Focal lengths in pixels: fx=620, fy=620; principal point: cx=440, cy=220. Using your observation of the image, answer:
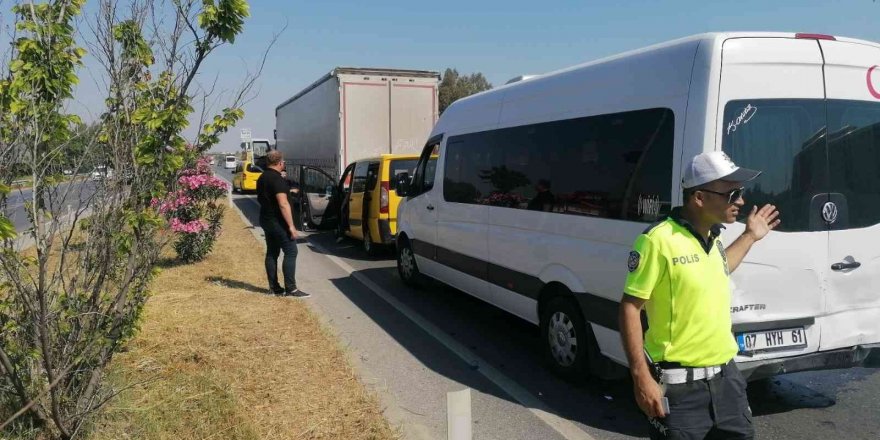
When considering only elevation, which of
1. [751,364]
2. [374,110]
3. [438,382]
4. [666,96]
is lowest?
[438,382]

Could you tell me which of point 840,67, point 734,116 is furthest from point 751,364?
point 840,67

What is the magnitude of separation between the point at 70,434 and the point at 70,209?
4.12 feet

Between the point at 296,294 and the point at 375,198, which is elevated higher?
the point at 375,198

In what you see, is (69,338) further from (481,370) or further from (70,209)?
(481,370)

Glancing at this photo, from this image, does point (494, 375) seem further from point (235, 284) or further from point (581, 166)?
point (235, 284)

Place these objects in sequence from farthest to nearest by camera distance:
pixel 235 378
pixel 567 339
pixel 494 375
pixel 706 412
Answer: pixel 494 375 < pixel 567 339 < pixel 235 378 < pixel 706 412

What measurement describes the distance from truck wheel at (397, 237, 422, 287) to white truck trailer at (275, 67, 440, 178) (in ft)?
18.3

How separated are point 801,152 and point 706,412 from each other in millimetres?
2175

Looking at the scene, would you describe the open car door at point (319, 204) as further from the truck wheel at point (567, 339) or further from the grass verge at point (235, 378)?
the truck wheel at point (567, 339)

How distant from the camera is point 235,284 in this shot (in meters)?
8.44

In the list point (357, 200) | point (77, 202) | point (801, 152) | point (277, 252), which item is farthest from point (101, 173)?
point (357, 200)

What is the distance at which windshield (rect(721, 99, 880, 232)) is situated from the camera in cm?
372

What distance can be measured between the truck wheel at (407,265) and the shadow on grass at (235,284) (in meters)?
1.88

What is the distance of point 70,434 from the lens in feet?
11.3
